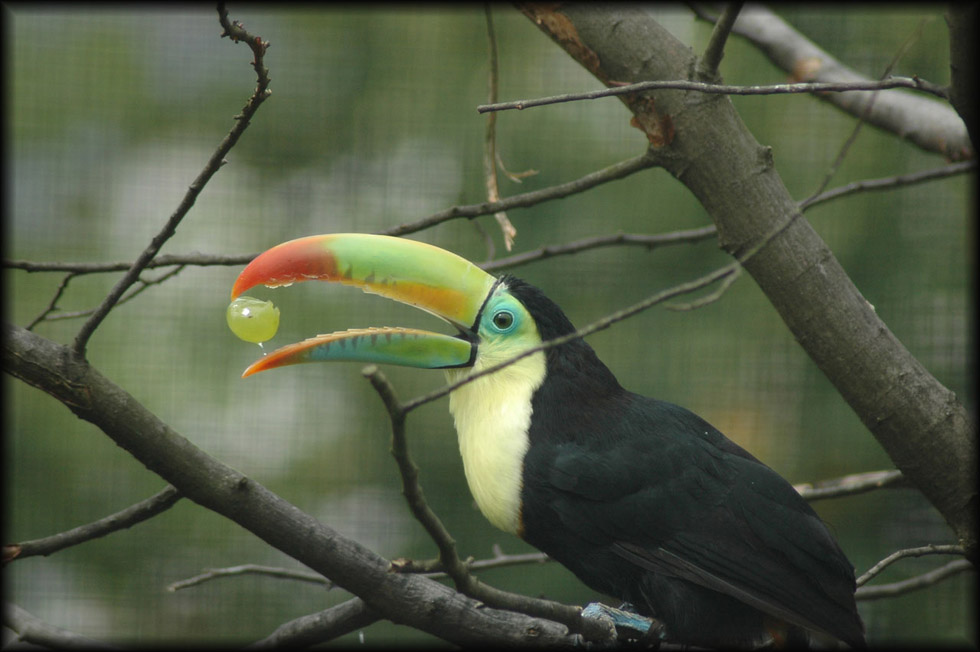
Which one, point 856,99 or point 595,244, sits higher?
point 856,99

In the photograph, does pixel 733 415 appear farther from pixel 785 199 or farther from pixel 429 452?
pixel 785 199

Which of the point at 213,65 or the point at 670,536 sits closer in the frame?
the point at 670,536

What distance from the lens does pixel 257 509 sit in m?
1.09

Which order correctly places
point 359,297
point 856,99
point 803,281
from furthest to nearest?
point 359,297 → point 856,99 → point 803,281

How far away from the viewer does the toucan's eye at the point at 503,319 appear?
57.6 inches

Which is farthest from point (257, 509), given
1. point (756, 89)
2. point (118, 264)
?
A: point (756, 89)

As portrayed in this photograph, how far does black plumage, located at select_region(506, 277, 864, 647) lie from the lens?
4.45 ft

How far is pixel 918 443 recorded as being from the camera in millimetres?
1374

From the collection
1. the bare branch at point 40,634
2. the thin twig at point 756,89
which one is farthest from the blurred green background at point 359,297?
the thin twig at point 756,89

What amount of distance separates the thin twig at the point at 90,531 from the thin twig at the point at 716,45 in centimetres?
89

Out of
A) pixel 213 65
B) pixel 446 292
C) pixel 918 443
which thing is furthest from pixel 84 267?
pixel 213 65

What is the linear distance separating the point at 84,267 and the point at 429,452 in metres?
1.50

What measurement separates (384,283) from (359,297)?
1.43 meters

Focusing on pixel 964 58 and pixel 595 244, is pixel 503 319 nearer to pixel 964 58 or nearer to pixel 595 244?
pixel 595 244
